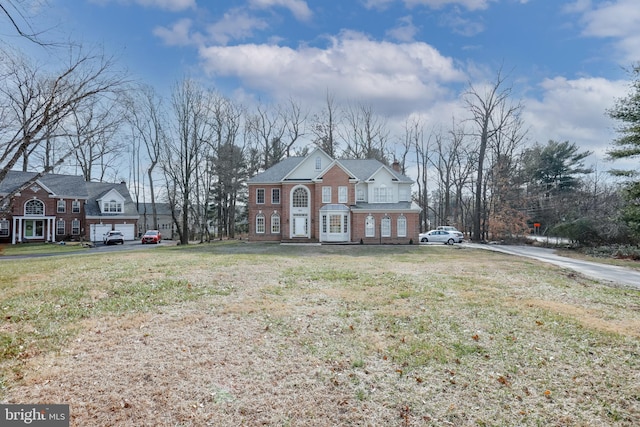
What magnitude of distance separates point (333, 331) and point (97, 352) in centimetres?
376

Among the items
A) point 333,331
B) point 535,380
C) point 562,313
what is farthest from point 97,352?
point 562,313

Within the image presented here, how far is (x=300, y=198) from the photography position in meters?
29.6

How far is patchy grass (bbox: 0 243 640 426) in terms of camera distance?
3.72 metres

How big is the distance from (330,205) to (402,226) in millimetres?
6471

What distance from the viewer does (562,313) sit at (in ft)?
24.3

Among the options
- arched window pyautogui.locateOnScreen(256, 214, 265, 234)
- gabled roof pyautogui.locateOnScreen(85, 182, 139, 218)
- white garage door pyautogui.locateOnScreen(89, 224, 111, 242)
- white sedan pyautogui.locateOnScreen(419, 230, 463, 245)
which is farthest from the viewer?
gabled roof pyautogui.locateOnScreen(85, 182, 139, 218)

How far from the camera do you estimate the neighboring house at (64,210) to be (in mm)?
33906

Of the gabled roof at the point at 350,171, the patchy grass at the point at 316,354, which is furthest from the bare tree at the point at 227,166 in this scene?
the patchy grass at the point at 316,354

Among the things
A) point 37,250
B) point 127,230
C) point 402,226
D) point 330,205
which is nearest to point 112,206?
point 127,230

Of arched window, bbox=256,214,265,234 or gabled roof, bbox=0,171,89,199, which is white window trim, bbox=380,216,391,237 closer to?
arched window, bbox=256,214,265,234

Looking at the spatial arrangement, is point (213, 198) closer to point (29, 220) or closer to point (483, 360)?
point (29, 220)

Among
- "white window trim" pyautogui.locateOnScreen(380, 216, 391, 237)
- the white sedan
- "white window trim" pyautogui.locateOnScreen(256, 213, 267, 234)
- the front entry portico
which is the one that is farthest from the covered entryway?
the front entry portico

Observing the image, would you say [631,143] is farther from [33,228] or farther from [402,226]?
[33,228]

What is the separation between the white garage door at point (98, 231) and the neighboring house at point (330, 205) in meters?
20.2
